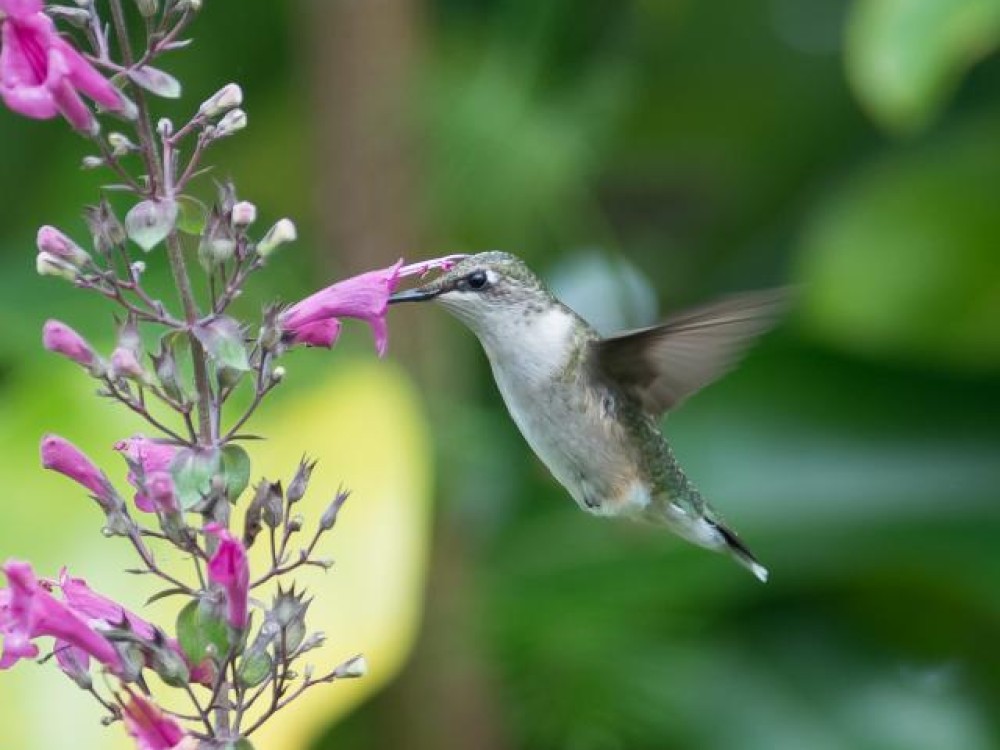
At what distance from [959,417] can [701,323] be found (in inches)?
102

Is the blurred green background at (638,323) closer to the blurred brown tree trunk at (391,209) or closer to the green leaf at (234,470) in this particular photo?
the blurred brown tree trunk at (391,209)

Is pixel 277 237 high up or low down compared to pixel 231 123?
down

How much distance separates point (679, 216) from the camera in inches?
215

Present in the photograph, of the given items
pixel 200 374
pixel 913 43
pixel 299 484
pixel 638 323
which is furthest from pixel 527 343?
pixel 638 323

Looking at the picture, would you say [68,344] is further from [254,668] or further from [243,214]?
[254,668]

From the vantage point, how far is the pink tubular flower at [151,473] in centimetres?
153

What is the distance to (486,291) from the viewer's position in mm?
2199

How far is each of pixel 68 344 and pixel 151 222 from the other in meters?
0.19

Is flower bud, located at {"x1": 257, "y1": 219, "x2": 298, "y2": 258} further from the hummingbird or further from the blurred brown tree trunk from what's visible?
the blurred brown tree trunk

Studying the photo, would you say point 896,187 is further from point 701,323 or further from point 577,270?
point 701,323

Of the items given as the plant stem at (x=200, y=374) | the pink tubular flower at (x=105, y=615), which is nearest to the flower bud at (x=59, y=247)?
the plant stem at (x=200, y=374)

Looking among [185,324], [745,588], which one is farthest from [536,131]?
[185,324]

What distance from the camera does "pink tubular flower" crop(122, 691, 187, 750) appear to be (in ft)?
5.23

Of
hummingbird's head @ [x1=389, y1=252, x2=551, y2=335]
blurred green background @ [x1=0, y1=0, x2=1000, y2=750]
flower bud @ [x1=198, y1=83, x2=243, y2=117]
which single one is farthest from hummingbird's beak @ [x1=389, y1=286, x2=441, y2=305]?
blurred green background @ [x1=0, y1=0, x2=1000, y2=750]
